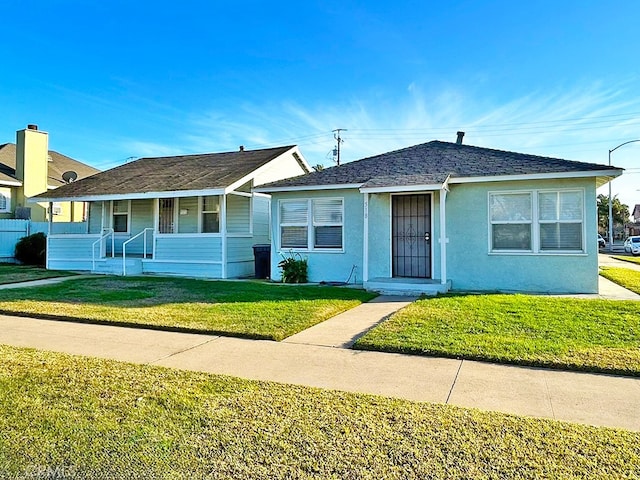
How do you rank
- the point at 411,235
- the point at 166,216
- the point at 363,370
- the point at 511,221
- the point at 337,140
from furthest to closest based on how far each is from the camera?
the point at 337,140
the point at 166,216
the point at 411,235
the point at 511,221
the point at 363,370

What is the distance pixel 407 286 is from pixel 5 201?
2141 cm

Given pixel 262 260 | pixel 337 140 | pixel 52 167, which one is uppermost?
pixel 337 140

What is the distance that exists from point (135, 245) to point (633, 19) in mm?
17339

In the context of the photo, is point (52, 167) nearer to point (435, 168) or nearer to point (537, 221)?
point (435, 168)

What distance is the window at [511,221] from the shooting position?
1092 centimetres

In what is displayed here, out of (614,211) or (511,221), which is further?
(614,211)

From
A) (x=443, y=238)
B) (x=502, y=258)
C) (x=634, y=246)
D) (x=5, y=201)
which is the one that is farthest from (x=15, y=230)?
(x=634, y=246)

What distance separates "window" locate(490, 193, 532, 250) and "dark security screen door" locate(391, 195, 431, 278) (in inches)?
64.9

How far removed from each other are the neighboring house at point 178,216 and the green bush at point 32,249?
276cm

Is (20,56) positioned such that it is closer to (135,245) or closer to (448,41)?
(135,245)

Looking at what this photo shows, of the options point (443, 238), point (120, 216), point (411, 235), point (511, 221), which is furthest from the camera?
point (120, 216)

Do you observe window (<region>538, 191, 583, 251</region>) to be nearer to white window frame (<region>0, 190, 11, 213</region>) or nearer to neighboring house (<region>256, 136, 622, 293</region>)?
neighboring house (<region>256, 136, 622, 293</region>)

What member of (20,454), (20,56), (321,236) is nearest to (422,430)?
(20,454)

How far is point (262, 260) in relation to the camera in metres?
14.5
